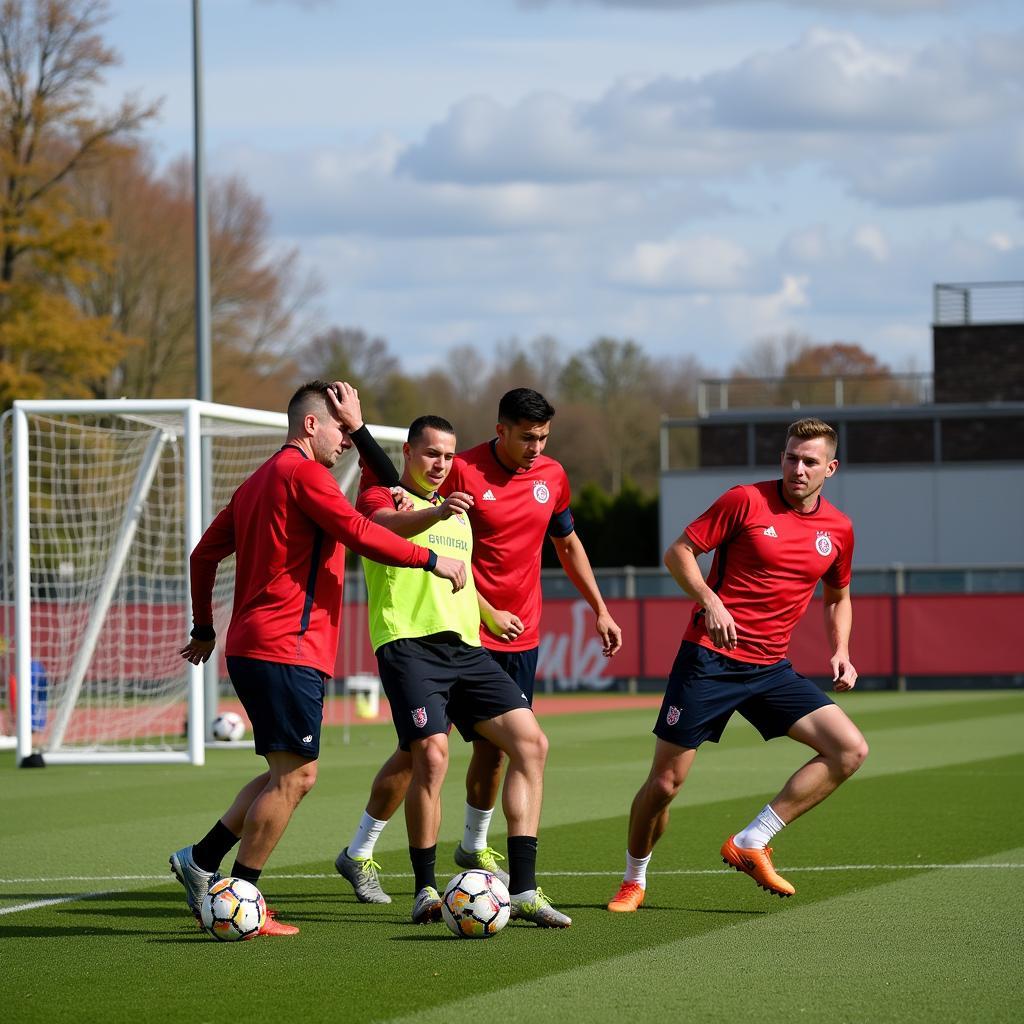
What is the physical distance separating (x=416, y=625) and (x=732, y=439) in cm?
3758

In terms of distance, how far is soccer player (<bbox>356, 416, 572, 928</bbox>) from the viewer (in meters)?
7.64

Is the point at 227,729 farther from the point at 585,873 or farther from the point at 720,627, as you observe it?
the point at 720,627

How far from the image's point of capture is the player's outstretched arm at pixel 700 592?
769 cm

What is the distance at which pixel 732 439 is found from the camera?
44812 millimetres

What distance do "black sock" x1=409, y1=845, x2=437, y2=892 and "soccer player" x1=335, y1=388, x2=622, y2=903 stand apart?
0.53 metres

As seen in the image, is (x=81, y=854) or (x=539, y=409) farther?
(x=81, y=854)

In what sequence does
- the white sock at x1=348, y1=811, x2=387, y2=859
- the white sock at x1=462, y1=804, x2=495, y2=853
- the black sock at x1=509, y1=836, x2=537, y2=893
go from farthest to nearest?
the white sock at x1=462, y1=804, x2=495, y2=853
the white sock at x1=348, y1=811, x2=387, y2=859
the black sock at x1=509, y1=836, x2=537, y2=893

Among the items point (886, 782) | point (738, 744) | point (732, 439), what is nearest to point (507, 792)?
point (886, 782)

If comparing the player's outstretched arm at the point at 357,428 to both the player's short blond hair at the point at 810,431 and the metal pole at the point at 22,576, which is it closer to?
the player's short blond hair at the point at 810,431

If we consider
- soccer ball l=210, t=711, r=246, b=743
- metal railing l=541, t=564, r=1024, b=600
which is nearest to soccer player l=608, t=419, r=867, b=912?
soccer ball l=210, t=711, r=246, b=743

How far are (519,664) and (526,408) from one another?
1.29 m

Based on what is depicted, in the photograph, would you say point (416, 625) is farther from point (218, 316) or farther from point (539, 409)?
point (218, 316)

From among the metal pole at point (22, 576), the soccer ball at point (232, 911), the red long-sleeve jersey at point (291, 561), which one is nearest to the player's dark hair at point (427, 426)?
the red long-sleeve jersey at point (291, 561)

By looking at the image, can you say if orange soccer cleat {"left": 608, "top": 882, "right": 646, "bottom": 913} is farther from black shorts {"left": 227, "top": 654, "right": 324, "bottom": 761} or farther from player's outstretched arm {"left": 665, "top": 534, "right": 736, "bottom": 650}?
black shorts {"left": 227, "top": 654, "right": 324, "bottom": 761}
